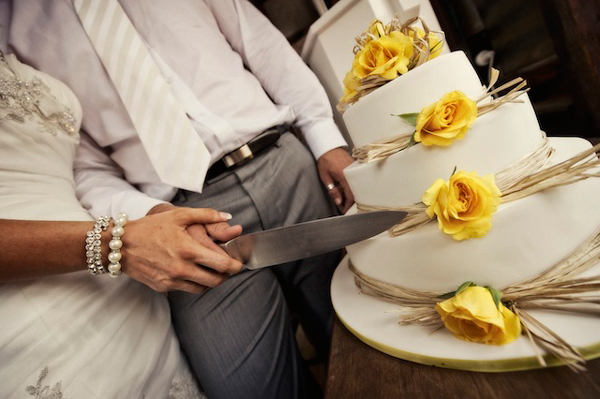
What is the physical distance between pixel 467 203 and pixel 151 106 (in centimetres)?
92

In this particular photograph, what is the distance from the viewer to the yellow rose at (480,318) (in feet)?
1.51

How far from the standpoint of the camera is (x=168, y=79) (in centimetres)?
98

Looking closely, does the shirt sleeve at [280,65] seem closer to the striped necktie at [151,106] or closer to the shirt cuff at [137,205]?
the striped necktie at [151,106]

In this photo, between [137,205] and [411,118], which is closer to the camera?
[411,118]

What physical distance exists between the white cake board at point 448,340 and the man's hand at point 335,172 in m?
0.49

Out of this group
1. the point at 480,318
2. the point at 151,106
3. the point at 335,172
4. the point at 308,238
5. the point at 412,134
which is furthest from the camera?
the point at 335,172

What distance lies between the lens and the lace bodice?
0.72 meters

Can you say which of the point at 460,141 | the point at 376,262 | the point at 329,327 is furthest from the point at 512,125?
the point at 329,327

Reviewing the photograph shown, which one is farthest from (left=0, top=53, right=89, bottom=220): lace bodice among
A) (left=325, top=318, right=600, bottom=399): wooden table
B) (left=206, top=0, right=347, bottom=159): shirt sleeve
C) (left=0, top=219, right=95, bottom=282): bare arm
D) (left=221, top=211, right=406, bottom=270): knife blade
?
(left=325, top=318, right=600, bottom=399): wooden table

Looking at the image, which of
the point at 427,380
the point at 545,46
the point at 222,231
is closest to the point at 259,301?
the point at 222,231

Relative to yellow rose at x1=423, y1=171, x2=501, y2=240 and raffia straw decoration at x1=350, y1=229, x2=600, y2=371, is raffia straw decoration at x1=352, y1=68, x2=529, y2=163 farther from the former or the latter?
raffia straw decoration at x1=350, y1=229, x2=600, y2=371

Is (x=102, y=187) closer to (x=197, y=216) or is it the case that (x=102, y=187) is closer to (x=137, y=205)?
(x=137, y=205)

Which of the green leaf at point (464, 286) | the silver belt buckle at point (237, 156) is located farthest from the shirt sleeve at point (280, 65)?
the green leaf at point (464, 286)

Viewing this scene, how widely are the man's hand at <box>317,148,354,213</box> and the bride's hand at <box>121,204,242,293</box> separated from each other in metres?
0.52
